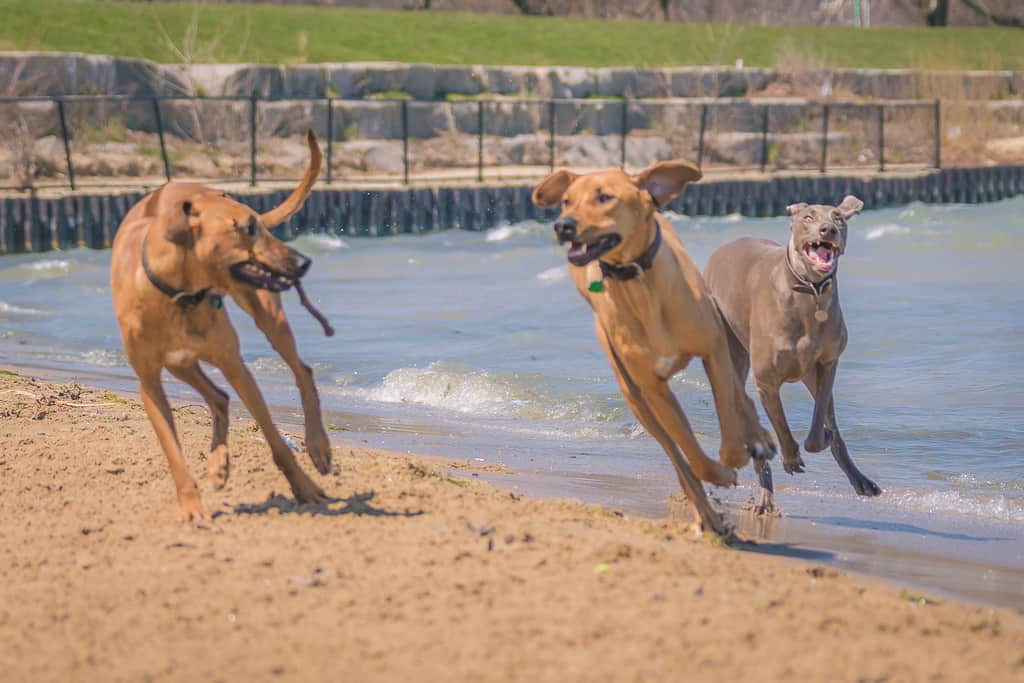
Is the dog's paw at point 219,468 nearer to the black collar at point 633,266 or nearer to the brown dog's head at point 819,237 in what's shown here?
the black collar at point 633,266

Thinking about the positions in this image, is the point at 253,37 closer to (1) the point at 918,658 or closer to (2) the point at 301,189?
(2) the point at 301,189

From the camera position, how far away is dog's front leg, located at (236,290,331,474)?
6.55 metres

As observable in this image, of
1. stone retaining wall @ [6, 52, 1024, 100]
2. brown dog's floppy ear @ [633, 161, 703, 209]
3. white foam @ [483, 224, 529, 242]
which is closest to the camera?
brown dog's floppy ear @ [633, 161, 703, 209]

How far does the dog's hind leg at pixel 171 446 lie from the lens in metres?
6.25

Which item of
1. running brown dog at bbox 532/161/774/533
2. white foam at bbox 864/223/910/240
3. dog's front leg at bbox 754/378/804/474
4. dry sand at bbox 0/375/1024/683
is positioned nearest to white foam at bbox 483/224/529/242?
white foam at bbox 864/223/910/240

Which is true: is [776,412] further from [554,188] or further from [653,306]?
[554,188]

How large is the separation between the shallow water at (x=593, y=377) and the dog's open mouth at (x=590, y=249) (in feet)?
6.14

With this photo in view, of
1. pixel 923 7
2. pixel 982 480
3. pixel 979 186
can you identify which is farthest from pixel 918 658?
pixel 923 7

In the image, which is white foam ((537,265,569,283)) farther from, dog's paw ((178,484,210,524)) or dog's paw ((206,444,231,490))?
dog's paw ((178,484,210,524))

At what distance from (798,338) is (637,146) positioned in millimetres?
27392

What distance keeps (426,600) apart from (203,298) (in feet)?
6.16

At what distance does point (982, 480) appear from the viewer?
8719 mm

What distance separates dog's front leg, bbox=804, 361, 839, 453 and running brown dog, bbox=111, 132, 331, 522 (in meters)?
2.88

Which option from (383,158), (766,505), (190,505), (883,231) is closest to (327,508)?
(190,505)
